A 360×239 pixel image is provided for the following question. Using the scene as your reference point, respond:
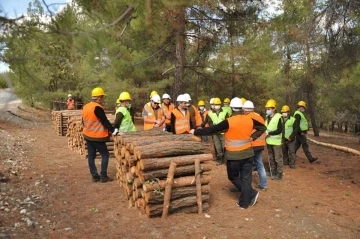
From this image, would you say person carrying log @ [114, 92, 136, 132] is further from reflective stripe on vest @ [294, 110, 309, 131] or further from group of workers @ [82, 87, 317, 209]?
reflective stripe on vest @ [294, 110, 309, 131]

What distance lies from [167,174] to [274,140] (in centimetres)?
370

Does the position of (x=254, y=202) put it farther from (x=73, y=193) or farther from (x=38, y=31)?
(x=38, y=31)

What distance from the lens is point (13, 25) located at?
4.05m

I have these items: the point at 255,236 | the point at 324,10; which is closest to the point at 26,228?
the point at 255,236

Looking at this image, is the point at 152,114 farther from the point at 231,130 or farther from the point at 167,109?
the point at 231,130

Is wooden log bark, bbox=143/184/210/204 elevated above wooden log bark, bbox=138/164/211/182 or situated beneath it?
situated beneath

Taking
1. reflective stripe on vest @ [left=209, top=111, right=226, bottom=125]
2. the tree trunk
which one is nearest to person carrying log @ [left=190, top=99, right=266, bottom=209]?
reflective stripe on vest @ [left=209, top=111, right=226, bottom=125]

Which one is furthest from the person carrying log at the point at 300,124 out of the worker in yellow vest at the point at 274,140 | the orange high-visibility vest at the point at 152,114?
the orange high-visibility vest at the point at 152,114

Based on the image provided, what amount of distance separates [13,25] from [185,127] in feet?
16.1

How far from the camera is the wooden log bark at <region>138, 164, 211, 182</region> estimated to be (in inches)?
227

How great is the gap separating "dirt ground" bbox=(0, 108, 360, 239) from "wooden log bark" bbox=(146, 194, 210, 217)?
0.12 meters

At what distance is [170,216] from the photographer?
19.2ft

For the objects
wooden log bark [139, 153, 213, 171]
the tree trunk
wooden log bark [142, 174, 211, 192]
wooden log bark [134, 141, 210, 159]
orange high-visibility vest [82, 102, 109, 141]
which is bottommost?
wooden log bark [142, 174, 211, 192]

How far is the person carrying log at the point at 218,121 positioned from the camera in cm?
1036
